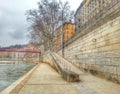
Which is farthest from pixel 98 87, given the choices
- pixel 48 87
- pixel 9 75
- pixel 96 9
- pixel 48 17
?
pixel 48 17

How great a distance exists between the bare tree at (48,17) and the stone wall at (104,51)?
22301 mm

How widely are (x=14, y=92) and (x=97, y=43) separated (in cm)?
760

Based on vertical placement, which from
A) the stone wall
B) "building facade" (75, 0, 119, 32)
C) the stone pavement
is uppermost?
"building facade" (75, 0, 119, 32)

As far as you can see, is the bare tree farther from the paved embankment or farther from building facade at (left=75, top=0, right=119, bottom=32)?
the paved embankment

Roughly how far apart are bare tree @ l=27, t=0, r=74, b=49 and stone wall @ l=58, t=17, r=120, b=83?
878 inches

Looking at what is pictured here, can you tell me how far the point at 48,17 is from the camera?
133 feet

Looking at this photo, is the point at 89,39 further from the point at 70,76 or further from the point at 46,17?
the point at 46,17

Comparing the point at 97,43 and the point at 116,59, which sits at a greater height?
the point at 97,43

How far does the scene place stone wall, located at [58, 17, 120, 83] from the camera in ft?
37.4

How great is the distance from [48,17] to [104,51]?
2819 cm

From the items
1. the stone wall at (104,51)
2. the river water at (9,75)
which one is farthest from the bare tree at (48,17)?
the stone wall at (104,51)

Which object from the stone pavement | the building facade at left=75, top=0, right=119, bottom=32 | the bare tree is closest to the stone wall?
the stone pavement

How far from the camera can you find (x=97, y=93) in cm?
843

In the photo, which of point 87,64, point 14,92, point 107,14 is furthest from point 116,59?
point 87,64
